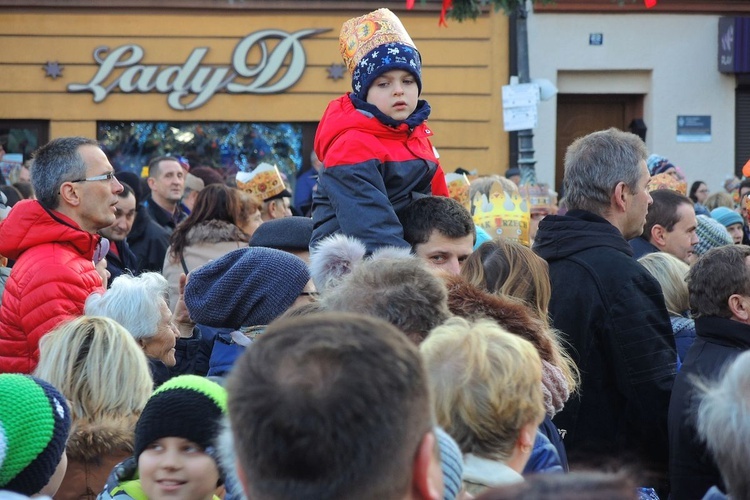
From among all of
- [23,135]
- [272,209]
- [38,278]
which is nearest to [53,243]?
[38,278]

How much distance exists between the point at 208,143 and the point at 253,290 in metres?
12.7

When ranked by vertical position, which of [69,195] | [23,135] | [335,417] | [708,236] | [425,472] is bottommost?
[708,236]

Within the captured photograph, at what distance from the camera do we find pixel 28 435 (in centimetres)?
266

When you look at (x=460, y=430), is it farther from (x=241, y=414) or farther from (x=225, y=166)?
(x=225, y=166)

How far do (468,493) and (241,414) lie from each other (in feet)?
2.76

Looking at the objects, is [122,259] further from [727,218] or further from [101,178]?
[727,218]

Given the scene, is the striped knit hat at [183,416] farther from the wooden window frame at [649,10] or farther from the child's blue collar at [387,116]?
the wooden window frame at [649,10]

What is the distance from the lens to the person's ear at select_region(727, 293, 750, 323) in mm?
4297

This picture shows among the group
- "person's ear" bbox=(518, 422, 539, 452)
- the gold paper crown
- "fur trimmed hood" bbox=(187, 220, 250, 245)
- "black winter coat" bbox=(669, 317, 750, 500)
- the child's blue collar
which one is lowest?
"black winter coat" bbox=(669, 317, 750, 500)

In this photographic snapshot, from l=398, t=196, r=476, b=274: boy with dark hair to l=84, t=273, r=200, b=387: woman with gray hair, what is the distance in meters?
1.02

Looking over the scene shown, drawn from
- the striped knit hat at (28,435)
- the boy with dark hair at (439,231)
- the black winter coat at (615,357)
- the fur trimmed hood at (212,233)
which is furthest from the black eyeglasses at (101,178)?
the striped knit hat at (28,435)

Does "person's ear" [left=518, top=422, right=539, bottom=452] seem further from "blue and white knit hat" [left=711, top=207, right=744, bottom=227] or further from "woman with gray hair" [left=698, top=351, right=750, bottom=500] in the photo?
"blue and white knit hat" [left=711, top=207, right=744, bottom=227]

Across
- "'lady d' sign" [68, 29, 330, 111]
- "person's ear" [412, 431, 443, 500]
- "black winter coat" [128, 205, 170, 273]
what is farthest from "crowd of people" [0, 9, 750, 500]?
"'lady d' sign" [68, 29, 330, 111]

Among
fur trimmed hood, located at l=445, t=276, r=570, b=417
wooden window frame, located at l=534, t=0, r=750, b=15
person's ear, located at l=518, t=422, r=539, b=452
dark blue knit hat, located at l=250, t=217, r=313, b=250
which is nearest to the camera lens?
person's ear, located at l=518, t=422, r=539, b=452
